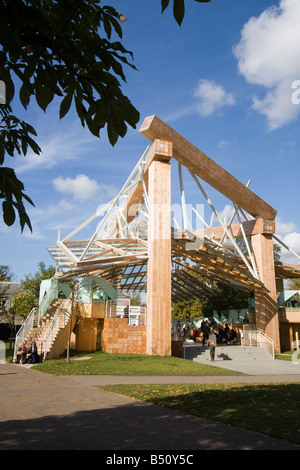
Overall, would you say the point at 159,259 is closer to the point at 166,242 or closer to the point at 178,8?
the point at 166,242

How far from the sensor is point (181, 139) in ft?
72.3

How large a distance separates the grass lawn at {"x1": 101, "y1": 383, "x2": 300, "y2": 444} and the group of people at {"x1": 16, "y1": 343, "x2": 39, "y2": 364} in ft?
27.9

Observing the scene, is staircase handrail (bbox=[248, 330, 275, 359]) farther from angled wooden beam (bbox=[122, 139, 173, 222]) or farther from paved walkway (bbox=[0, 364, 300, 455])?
paved walkway (bbox=[0, 364, 300, 455])

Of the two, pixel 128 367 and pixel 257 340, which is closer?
pixel 128 367

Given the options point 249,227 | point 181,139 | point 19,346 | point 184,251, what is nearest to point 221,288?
point 249,227

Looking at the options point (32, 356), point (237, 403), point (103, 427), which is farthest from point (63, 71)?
point (32, 356)

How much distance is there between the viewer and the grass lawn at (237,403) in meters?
5.89

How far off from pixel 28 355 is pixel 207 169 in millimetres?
14141

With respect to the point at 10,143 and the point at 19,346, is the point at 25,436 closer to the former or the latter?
the point at 10,143

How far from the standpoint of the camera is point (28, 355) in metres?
17.8

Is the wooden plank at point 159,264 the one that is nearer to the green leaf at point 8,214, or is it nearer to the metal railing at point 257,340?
the metal railing at point 257,340

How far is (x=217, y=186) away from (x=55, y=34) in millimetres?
22318

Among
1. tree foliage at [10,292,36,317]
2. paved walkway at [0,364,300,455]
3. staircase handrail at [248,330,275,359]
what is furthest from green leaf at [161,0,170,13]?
tree foliage at [10,292,36,317]

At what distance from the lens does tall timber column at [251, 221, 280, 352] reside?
81.8ft
